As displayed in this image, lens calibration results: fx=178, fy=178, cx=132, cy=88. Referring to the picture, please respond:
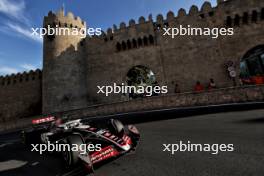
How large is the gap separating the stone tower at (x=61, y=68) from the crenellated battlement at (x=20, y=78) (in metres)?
3.84

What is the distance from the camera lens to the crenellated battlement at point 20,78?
2312 centimetres

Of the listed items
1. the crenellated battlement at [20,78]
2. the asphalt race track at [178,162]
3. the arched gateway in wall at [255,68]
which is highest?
the crenellated battlement at [20,78]

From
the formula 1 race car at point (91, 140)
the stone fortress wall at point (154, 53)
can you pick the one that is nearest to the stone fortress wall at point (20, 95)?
the stone fortress wall at point (154, 53)

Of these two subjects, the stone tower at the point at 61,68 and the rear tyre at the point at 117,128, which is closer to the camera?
the rear tyre at the point at 117,128

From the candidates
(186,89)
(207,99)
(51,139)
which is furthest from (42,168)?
(186,89)

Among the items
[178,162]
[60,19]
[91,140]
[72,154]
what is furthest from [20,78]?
[178,162]

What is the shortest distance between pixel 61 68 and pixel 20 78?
772 centimetres

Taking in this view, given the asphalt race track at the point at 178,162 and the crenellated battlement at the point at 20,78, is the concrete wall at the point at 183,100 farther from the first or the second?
the crenellated battlement at the point at 20,78

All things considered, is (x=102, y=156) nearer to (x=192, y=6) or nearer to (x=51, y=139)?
(x=51, y=139)

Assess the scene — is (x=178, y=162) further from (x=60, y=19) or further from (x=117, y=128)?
(x=60, y=19)

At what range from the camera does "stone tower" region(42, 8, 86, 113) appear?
63.8ft

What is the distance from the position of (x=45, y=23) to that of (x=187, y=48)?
53.9 ft

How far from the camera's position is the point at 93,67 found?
71.9ft

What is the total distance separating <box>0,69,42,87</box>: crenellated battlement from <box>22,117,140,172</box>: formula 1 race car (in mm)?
20870
